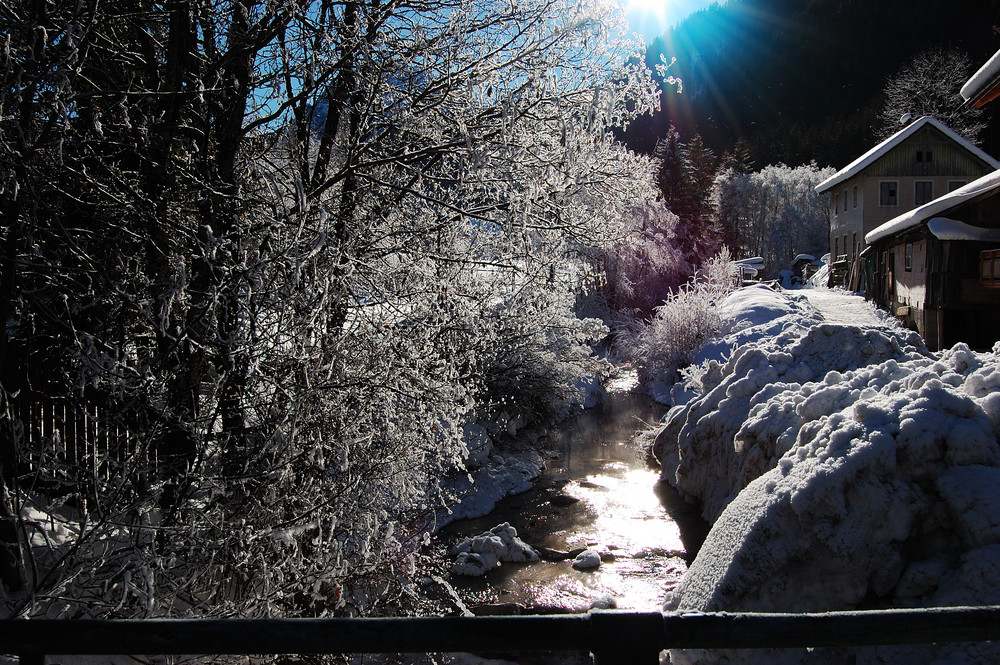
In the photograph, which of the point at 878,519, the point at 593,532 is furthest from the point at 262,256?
the point at 593,532

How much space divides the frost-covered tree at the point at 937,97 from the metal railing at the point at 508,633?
51.9m

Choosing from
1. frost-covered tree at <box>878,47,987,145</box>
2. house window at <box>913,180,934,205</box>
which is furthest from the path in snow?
frost-covered tree at <box>878,47,987,145</box>

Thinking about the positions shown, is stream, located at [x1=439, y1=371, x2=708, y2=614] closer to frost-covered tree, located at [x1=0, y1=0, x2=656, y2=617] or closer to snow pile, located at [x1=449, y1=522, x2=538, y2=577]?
snow pile, located at [x1=449, y1=522, x2=538, y2=577]

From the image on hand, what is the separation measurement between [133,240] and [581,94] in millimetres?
3545

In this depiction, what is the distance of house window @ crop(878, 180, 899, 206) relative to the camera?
34250 millimetres

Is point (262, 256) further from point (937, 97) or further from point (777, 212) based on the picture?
point (777, 212)

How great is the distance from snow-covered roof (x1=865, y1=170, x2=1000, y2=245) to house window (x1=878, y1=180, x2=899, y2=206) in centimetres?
1246

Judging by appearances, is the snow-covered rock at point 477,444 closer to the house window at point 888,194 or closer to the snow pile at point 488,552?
the snow pile at point 488,552

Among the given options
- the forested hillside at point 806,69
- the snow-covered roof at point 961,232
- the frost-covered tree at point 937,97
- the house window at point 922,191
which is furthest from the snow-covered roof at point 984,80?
the forested hillside at point 806,69

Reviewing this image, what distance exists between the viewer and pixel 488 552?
9.93 metres

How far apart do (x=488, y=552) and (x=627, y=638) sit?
8.62 metres

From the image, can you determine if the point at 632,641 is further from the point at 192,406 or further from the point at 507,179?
the point at 507,179

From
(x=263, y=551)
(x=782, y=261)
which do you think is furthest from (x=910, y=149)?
(x=263, y=551)

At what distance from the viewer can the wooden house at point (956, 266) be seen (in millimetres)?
18094
